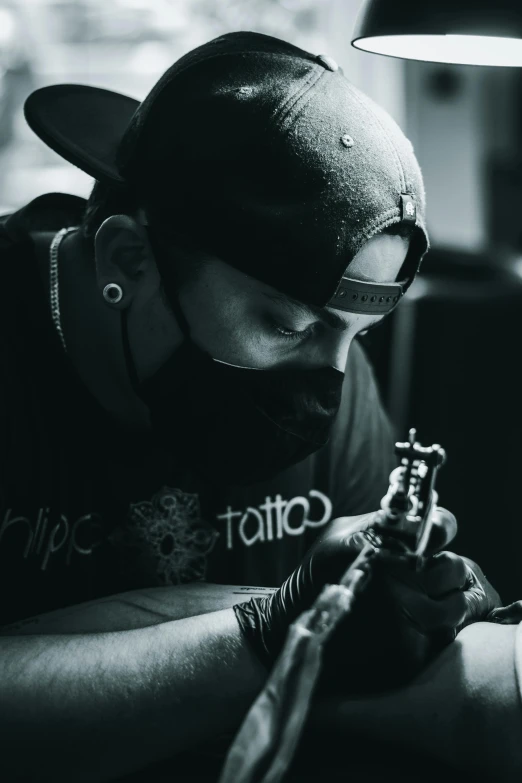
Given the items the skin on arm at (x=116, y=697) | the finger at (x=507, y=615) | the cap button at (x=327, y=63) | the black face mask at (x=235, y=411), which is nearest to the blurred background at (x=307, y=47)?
the cap button at (x=327, y=63)

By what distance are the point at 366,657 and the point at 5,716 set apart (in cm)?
46

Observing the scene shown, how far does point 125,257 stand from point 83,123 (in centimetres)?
35

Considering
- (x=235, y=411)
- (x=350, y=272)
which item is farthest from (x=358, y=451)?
(x=350, y=272)

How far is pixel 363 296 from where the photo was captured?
4.60 feet

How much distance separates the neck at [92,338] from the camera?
1.63m

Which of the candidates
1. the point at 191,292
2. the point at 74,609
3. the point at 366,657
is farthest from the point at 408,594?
the point at 191,292

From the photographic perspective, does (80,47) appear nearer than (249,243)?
No

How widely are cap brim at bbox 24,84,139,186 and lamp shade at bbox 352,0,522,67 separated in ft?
1.65

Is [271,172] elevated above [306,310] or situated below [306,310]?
above

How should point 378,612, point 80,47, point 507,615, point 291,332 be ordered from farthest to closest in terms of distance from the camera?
point 80,47 → point 291,332 → point 507,615 → point 378,612

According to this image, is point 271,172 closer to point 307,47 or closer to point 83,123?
point 83,123

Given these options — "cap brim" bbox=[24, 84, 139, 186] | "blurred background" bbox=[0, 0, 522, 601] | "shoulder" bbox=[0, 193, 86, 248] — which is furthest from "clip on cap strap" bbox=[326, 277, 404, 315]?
"blurred background" bbox=[0, 0, 522, 601]

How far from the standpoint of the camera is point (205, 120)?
1.42m

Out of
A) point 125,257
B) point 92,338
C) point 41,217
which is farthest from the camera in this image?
point 41,217
